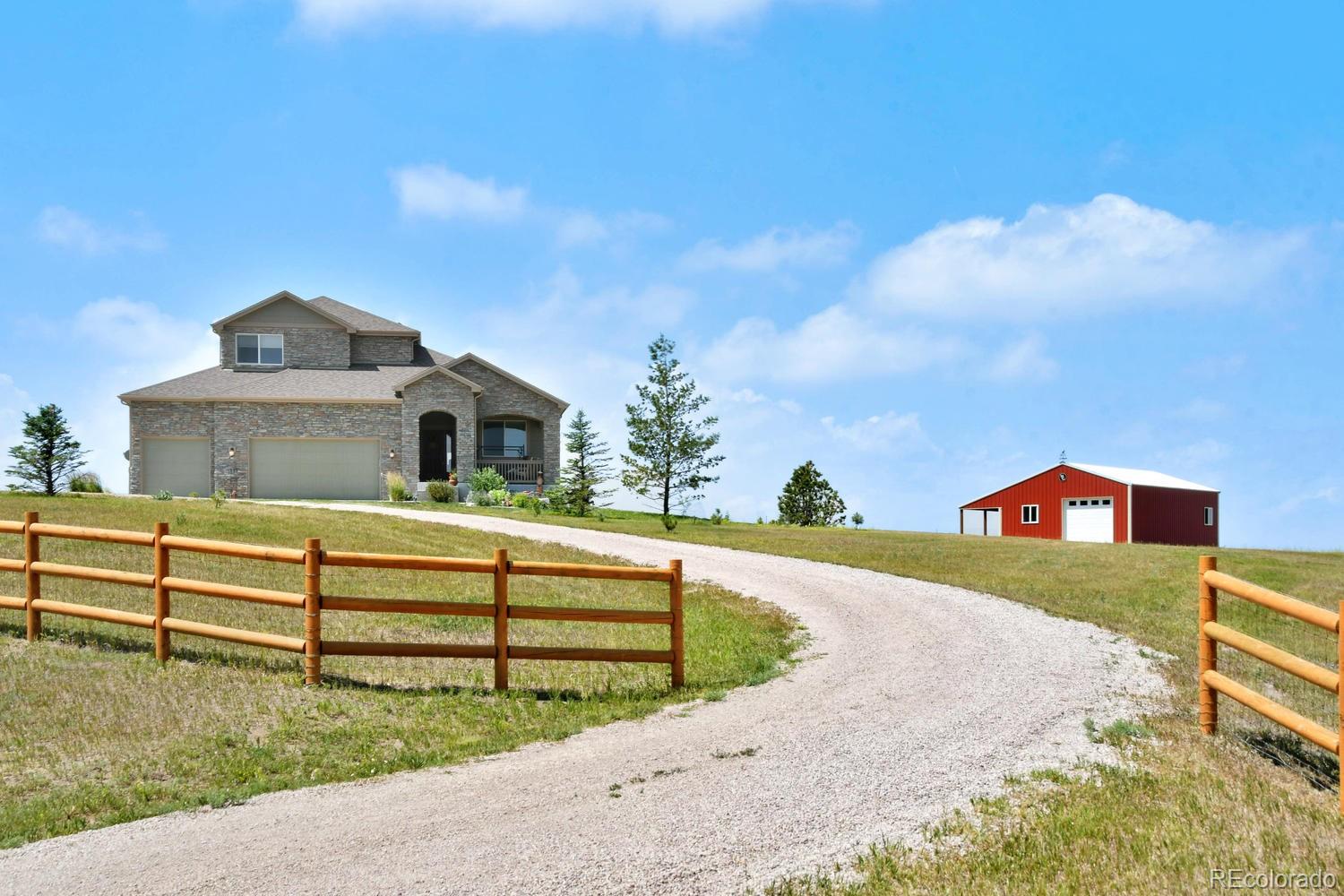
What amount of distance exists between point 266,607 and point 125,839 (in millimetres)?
9021

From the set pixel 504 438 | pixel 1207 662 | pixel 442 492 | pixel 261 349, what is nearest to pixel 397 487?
pixel 442 492

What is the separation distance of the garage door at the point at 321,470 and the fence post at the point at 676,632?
3124cm

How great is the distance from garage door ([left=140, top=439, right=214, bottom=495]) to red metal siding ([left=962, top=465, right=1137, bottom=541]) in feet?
118

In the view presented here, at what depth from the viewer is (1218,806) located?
256 inches

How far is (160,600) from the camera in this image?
1178cm

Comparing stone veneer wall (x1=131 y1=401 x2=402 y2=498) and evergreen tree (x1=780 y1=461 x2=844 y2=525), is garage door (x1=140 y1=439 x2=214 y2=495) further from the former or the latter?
evergreen tree (x1=780 y1=461 x2=844 y2=525)

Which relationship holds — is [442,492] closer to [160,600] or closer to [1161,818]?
[160,600]

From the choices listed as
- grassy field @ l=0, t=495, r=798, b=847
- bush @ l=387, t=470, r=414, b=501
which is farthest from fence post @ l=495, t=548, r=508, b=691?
bush @ l=387, t=470, r=414, b=501

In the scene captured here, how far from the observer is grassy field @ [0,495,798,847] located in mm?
7910

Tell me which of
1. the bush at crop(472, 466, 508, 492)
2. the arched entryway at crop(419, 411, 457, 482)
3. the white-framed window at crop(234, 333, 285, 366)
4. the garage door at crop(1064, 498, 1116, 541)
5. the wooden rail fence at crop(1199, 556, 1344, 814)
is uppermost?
the white-framed window at crop(234, 333, 285, 366)

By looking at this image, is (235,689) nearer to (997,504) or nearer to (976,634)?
(976,634)

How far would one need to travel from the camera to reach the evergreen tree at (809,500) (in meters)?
47.9

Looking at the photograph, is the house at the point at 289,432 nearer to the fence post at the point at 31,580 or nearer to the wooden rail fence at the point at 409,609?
the fence post at the point at 31,580

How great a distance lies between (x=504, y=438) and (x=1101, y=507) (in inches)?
1073
